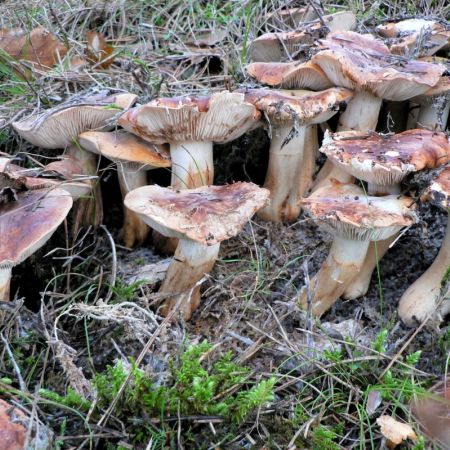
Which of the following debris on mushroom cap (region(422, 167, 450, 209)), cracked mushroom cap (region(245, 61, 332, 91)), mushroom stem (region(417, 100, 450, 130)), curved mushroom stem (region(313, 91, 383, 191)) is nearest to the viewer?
debris on mushroom cap (region(422, 167, 450, 209))

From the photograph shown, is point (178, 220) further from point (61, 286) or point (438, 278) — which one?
point (438, 278)

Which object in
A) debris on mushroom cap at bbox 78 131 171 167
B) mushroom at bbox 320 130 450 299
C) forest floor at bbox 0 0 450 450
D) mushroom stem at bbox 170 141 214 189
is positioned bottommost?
forest floor at bbox 0 0 450 450

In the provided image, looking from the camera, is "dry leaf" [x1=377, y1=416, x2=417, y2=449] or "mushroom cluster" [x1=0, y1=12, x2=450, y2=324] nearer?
"dry leaf" [x1=377, y1=416, x2=417, y2=449]

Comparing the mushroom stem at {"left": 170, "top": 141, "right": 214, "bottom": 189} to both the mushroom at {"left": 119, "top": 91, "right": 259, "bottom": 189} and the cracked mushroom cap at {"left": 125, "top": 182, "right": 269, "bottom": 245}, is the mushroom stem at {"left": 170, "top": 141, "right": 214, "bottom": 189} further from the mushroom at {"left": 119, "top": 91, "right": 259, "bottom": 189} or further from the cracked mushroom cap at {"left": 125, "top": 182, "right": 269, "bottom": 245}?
the cracked mushroom cap at {"left": 125, "top": 182, "right": 269, "bottom": 245}

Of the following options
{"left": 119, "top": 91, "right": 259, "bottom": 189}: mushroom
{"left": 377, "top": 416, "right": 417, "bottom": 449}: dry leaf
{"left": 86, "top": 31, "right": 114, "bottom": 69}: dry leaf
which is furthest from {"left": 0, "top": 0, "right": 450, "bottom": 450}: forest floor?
{"left": 119, "top": 91, "right": 259, "bottom": 189}: mushroom

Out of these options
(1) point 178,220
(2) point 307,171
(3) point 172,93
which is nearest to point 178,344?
(1) point 178,220

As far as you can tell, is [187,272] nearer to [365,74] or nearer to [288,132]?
[288,132]

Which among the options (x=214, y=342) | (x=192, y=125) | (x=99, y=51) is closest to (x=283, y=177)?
(x=192, y=125)

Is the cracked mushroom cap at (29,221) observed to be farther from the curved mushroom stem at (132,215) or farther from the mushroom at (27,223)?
the curved mushroom stem at (132,215)

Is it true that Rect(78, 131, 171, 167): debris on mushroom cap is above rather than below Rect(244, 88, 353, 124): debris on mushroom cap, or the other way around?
below
